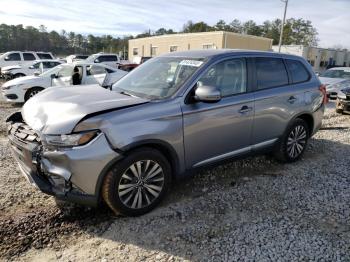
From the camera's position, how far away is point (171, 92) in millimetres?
3785

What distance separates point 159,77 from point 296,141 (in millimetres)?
2656

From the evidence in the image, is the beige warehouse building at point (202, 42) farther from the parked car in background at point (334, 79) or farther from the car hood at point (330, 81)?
the car hood at point (330, 81)

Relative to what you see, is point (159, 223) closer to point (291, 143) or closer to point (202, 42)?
point (291, 143)

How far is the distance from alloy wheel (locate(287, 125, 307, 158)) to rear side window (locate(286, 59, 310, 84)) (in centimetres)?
77

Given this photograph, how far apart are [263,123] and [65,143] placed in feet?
9.19

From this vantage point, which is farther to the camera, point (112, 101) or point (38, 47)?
point (38, 47)

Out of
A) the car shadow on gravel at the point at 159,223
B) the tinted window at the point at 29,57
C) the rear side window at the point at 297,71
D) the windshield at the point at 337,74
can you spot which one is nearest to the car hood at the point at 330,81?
the windshield at the point at 337,74

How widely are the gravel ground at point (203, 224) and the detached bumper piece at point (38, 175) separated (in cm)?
40

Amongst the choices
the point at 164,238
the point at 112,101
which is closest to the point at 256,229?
the point at 164,238

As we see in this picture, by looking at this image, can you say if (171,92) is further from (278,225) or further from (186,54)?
(278,225)

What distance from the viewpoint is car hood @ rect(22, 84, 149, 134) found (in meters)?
3.17

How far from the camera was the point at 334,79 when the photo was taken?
13797 millimetres

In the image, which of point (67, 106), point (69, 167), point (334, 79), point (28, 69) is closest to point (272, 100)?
point (67, 106)

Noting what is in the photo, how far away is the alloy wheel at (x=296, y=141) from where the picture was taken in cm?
532
